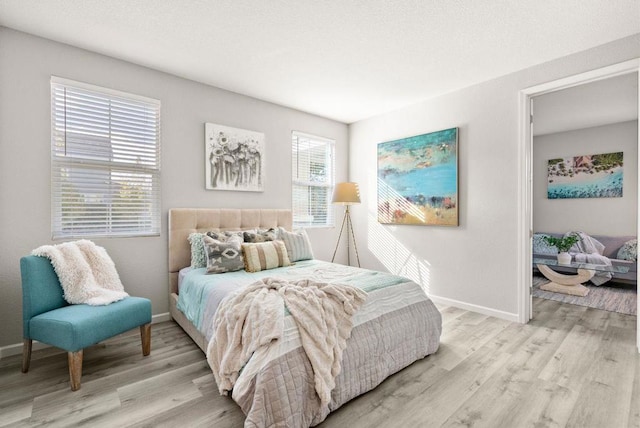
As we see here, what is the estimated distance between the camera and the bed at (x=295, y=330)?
1.57 metres

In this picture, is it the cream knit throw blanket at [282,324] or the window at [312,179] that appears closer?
the cream knit throw blanket at [282,324]

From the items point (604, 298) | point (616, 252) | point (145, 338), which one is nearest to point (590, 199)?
point (616, 252)

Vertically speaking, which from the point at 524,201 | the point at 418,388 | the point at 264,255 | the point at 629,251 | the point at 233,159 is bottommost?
the point at 418,388

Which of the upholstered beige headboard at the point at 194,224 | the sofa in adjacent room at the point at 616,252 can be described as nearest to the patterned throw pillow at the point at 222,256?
the upholstered beige headboard at the point at 194,224

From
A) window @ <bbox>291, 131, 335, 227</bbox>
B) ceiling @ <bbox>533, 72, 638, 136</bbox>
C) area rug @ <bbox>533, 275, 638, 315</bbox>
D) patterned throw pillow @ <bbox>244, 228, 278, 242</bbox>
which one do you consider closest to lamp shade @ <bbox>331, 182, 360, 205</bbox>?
window @ <bbox>291, 131, 335, 227</bbox>

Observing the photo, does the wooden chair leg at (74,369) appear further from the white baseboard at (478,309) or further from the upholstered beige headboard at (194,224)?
the white baseboard at (478,309)

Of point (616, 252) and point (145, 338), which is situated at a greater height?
point (616, 252)

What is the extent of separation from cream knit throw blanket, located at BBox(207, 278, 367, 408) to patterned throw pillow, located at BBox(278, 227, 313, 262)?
4.19 feet

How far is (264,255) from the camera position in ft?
9.95

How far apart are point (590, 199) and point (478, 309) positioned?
3.65m

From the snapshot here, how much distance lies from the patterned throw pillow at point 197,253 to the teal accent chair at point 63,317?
→ 0.69 meters

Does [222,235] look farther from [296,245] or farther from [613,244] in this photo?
[613,244]

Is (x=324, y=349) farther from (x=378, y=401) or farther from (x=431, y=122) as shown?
(x=431, y=122)

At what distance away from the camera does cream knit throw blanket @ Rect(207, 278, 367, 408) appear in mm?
1693
